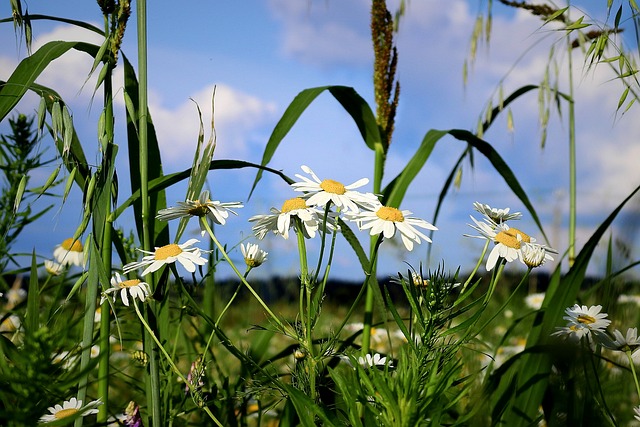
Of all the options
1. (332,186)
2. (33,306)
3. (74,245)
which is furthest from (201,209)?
(74,245)

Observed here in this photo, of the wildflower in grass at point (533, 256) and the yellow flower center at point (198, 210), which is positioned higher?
the yellow flower center at point (198, 210)

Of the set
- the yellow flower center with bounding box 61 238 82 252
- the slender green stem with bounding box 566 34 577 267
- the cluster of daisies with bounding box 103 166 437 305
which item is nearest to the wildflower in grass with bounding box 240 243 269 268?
Answer: the cluster of daisies with bounding box 103 166 437 305

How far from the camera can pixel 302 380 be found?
119 centimetres

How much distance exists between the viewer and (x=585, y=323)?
1.36 metres

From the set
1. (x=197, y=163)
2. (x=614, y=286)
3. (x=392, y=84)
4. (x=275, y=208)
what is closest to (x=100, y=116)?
(x=197, y=163)

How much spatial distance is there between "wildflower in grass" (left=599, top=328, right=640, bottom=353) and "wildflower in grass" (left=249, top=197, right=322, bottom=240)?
0.60 meters

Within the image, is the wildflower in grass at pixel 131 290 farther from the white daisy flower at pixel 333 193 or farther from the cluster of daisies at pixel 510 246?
the cluster of daisies at pixel 510 246

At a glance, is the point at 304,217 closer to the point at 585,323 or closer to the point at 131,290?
the point at 131,290

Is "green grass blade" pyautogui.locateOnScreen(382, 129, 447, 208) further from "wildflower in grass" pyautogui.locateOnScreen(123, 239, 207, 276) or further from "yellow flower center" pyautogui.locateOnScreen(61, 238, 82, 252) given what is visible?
"yellow flower center" pyautogui.locateOnScreen(61, 238, 82, 252)

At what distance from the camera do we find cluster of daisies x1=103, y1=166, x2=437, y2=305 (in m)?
1.10

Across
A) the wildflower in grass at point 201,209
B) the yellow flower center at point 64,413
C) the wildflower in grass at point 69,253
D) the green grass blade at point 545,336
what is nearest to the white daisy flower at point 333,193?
the wildflower in grass at point 201,209

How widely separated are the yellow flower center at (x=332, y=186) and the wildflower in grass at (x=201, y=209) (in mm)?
142

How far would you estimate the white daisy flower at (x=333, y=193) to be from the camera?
3.64ft

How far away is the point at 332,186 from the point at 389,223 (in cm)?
11
